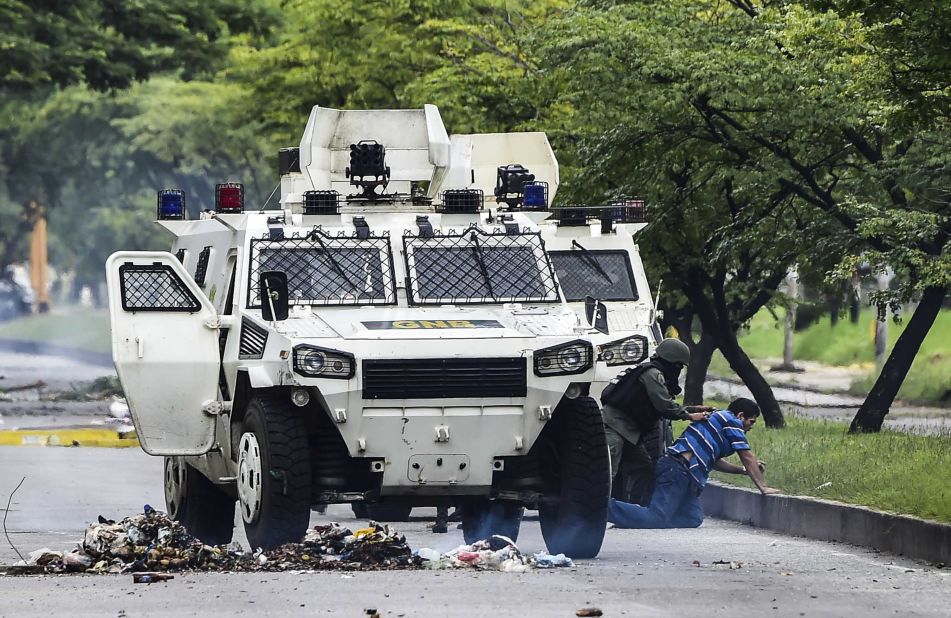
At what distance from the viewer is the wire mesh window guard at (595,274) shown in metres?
18.2

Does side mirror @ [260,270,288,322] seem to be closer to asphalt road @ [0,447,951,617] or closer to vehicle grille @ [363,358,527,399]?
vehicle grille @ [363,358,527,399]

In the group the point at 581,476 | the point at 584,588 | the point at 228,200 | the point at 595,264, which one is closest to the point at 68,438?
the point at 595,264

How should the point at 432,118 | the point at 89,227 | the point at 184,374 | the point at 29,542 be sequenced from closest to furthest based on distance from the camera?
the point at 184,374 → the point at 29,542 → the point at 432,118 → the point at 89,227

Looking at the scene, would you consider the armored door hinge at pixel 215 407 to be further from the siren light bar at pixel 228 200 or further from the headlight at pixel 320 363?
the siren light bar at pixel 228 200

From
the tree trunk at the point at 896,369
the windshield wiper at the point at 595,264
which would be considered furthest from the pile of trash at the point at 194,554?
the tree trunk at the point at 896,369

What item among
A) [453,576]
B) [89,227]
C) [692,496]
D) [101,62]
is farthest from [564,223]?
[89,227]

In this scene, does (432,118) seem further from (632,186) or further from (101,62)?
(101,62)

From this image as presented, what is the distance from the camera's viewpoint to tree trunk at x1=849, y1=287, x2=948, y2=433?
72.6ft

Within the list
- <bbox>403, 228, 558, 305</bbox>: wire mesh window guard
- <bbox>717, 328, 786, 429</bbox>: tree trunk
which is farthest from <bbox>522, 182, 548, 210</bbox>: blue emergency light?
<bbox>717, 328, 786, 429</bbox>: tree trunk

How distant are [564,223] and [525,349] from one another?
4488mm

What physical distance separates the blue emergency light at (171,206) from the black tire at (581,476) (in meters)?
4.12

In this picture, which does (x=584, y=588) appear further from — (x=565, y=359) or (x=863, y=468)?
(x=863, y=468)

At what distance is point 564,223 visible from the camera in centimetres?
1692

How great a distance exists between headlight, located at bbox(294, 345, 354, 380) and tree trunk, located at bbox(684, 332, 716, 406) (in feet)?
55.2
